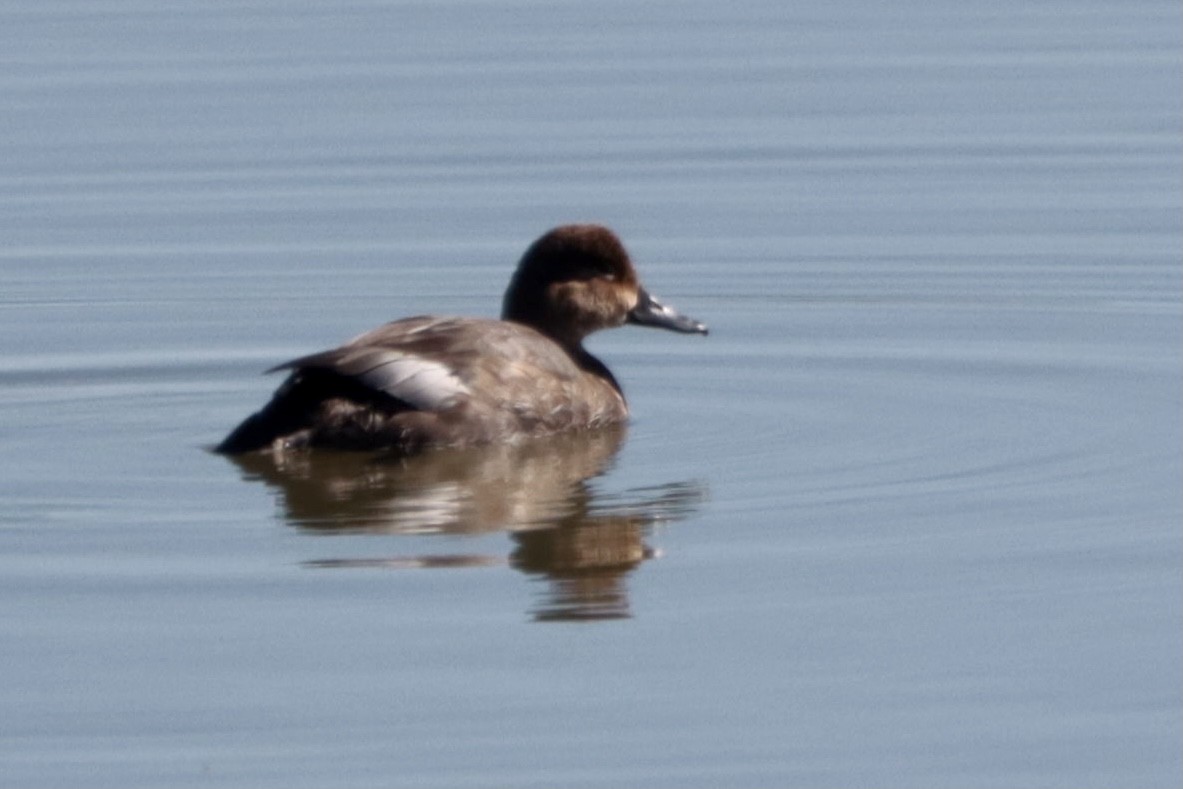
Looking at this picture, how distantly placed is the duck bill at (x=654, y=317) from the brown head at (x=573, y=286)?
0.06 ft

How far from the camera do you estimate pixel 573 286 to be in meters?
12.5

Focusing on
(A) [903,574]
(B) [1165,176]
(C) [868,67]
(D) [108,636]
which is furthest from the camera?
(C) [868,67]

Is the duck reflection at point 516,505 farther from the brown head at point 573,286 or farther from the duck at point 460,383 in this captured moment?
the brown head at point 573,286

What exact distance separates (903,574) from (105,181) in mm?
9355

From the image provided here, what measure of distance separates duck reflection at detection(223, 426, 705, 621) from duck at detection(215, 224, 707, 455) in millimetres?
76

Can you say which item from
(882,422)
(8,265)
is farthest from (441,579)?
(8,265)

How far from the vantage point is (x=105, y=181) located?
17672 millimetres

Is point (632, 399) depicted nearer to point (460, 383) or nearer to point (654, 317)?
point (654, 317)

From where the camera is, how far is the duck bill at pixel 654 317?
12.8 meters

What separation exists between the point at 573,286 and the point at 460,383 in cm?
124

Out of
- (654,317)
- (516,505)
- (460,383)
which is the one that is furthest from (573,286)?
(516,505)

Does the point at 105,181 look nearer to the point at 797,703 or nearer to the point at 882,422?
the point at 882,422

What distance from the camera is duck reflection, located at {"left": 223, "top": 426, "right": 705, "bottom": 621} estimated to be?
375 inches

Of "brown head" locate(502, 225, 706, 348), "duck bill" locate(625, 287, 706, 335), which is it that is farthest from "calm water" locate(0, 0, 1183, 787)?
"brown head" locate(502, 225, 706, 348)
